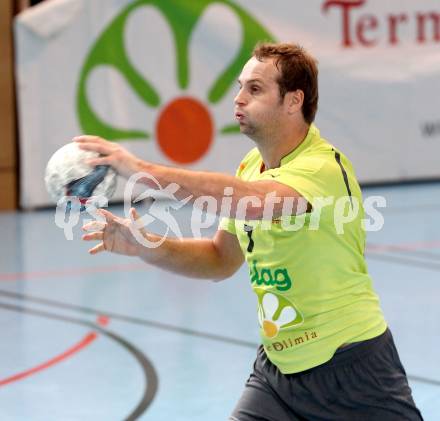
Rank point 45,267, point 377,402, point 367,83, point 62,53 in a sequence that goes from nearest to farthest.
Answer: point 377,402
point 45,267
point 62,53
point 367,83

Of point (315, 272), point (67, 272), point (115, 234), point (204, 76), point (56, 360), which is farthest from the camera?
point (204, 76)

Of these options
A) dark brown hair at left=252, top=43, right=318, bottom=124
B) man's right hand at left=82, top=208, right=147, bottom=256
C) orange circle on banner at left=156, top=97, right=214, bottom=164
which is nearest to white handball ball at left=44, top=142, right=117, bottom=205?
man's right hand at left=82, top=208, right=147, bottom=256

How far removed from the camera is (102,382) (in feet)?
18.9

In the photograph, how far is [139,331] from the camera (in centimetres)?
673

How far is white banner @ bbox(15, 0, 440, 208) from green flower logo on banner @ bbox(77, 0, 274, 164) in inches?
0.4

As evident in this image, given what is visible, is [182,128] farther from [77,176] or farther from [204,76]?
[77,176]

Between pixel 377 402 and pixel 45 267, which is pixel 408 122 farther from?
pixel 377 402

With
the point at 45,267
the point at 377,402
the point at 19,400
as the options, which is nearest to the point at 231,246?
the point at 377,402

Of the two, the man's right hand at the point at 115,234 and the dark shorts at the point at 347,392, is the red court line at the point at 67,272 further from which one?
the dark shorts at the point at 347,392

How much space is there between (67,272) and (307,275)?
5172 mm

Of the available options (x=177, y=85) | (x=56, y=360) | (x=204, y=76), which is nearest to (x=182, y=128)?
(x=177, y=85)

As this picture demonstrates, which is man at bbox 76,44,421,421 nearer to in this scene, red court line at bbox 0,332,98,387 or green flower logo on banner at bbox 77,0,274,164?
red court line at bbox 0,332,98,387

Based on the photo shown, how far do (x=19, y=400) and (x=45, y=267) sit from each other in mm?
3323

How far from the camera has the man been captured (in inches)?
140
